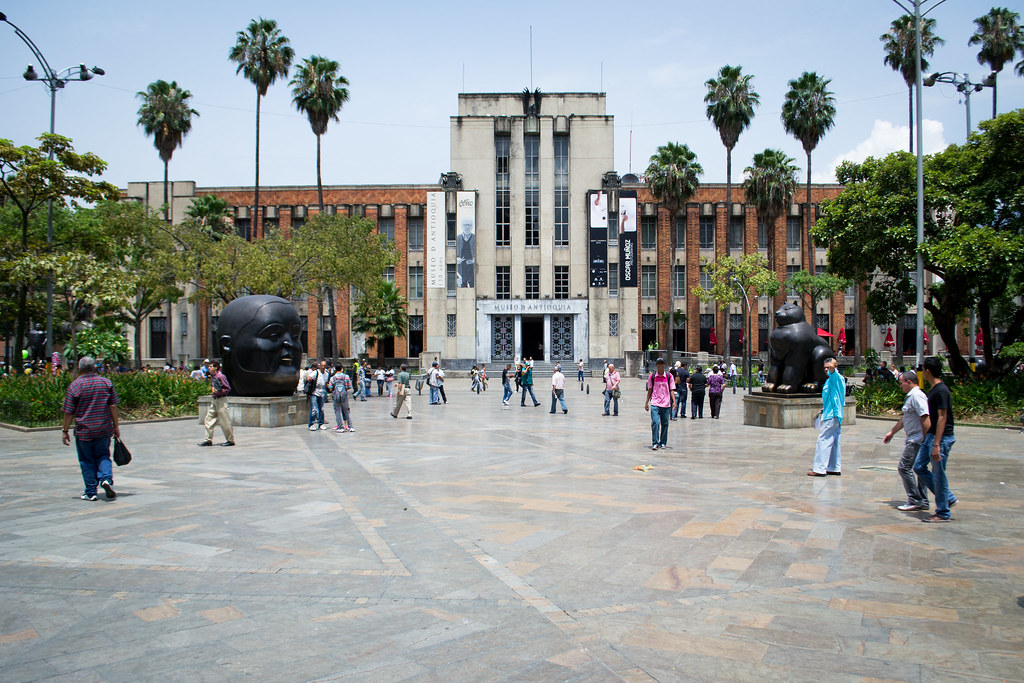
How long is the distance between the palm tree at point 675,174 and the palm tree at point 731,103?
266cm

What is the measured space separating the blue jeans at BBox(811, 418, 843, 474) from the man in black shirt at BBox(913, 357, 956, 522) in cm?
252

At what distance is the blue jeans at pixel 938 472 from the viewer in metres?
8.00

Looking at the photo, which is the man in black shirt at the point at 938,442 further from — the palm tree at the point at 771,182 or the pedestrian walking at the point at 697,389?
the palm tree at the point at 771,182

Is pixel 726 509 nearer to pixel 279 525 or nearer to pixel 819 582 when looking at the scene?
pixel 819 582

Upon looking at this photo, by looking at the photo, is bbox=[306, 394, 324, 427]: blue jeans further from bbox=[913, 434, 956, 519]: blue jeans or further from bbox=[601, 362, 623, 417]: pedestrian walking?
bbox=[913, 434, 956, 519]: blue jeans

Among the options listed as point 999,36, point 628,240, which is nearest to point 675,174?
point 628,240

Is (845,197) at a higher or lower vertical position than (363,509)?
higher

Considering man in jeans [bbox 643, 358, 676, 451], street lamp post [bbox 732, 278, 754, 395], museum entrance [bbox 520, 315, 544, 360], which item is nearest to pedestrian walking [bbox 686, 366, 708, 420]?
man in jeans [bbox 643, 358, 676, 451]

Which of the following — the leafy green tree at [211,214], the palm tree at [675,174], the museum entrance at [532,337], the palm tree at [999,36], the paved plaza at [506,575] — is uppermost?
the palm tree at [999,36]

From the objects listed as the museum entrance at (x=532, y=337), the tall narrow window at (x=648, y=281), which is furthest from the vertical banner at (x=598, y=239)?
the tall narrow window at (x=648, y=281)

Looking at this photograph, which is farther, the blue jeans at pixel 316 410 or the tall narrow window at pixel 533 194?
the tall narrow window at pixel 533 194

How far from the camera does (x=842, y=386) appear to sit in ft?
35.0

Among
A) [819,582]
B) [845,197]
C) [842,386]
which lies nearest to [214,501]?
[819,582]

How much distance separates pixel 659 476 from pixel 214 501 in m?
6.18
